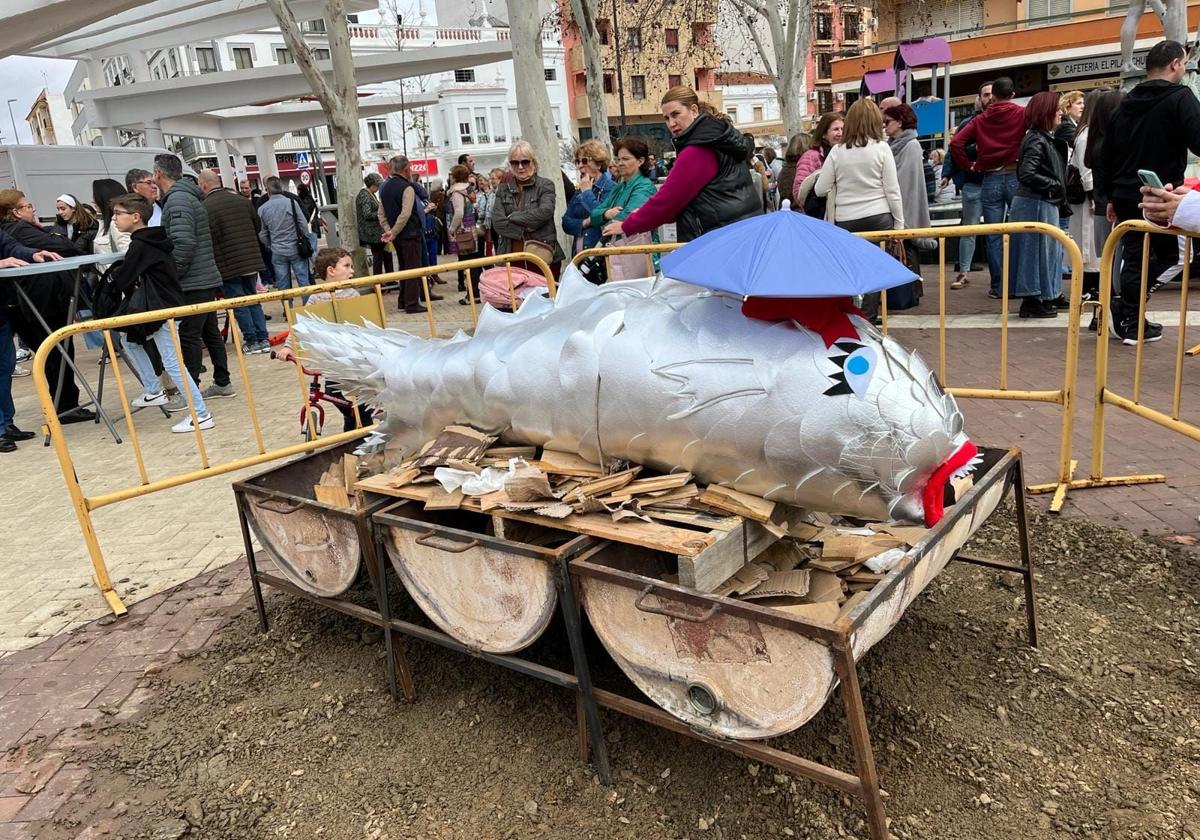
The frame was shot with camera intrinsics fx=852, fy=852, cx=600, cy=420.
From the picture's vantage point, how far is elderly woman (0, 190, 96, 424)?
6.84 metres

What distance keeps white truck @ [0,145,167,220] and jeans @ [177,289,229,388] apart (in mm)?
9833

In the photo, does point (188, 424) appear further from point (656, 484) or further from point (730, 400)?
point (730, 400)

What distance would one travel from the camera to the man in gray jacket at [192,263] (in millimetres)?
6859

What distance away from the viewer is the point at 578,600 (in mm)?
2299

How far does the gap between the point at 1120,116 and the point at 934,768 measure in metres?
5.45

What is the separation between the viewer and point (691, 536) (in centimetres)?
218

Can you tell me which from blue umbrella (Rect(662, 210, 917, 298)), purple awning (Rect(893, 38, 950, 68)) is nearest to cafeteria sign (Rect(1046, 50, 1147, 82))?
purple awning (Rect(893, 38, 950, 68))

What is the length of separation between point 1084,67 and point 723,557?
113 ft

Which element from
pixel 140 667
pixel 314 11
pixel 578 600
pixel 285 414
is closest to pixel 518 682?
pixel 578 600

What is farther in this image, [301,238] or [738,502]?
[301,238]

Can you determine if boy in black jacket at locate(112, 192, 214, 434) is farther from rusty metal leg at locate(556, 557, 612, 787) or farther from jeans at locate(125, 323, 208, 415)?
rusty metal leg at locate(556, 557, 612, 787)

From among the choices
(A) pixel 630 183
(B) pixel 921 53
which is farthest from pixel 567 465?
(B) pixel 921 53

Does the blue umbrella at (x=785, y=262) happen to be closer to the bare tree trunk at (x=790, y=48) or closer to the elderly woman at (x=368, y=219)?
the elderly woman at (x=368, y=219)

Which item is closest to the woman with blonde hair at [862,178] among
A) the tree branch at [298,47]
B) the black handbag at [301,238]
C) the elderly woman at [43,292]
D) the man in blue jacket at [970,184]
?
the man in blue jacket at [970,184]
